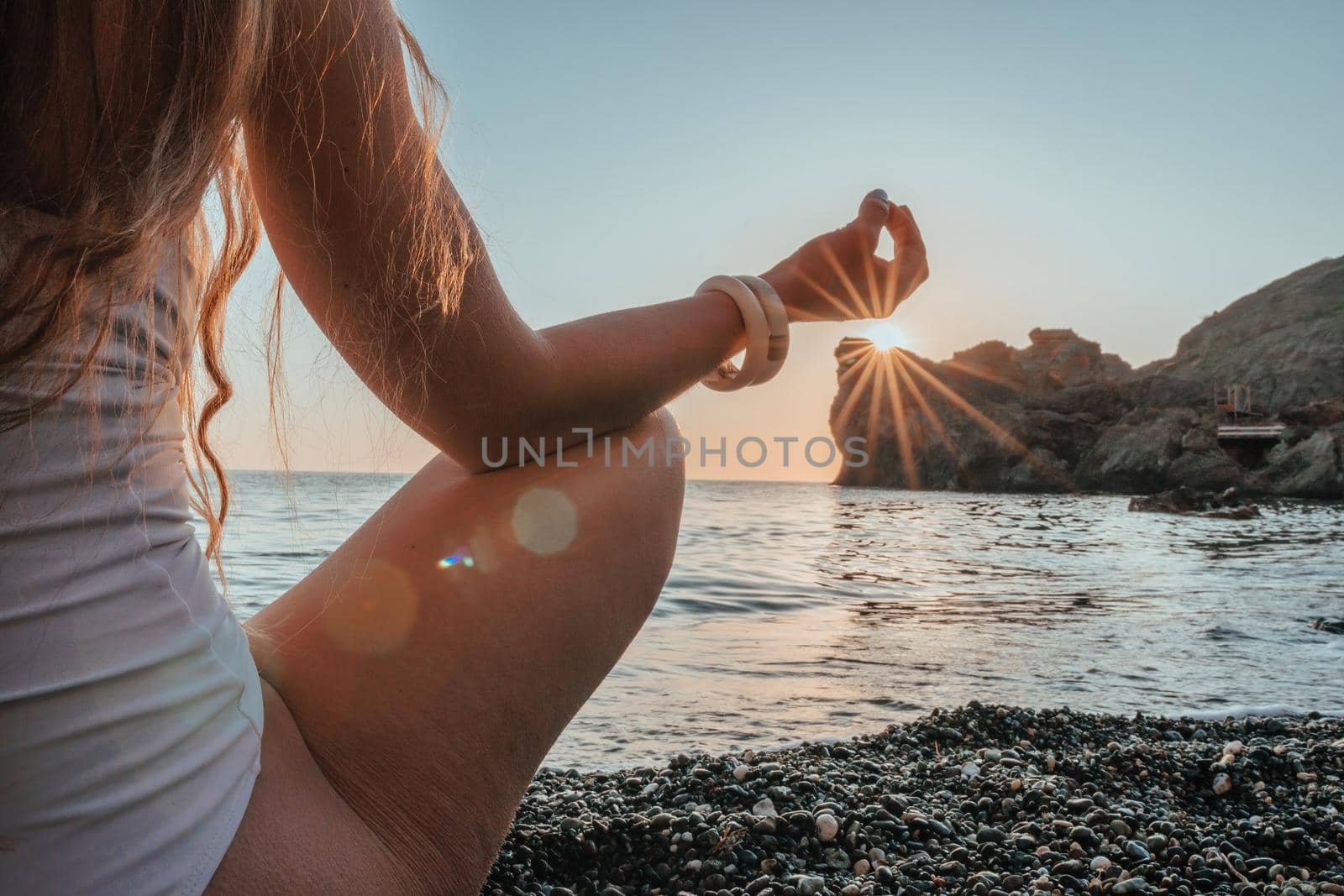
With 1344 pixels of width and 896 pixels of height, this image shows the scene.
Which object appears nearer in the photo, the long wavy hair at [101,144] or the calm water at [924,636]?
the long wavy hair at [101,144]

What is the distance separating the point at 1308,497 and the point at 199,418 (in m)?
42.3

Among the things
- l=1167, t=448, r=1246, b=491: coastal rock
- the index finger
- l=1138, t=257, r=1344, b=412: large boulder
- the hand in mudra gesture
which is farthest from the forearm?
l=1138, t=257, r=1344, b=412: large boulder

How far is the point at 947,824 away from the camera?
2008mm

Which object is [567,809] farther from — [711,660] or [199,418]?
[711,660]

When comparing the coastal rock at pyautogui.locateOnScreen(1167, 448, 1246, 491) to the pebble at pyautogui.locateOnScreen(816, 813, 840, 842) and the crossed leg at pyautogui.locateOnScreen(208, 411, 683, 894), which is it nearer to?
the pebble at pyautogui.locateOnScreen(816, 813, 840, 842)

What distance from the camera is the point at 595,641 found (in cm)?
110

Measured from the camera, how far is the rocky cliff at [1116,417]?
3738 centimetres

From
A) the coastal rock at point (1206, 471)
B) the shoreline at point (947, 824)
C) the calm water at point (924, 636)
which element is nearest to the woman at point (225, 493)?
the calm water at point (924, 636)

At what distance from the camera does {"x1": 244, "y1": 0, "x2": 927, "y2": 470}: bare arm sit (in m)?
0.80

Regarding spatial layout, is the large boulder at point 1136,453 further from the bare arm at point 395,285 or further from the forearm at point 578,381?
the bare arm at point 395,285

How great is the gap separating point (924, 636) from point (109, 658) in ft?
17.6

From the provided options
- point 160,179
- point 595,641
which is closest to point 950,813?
point 595,641

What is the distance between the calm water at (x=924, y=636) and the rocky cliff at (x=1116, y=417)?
2671 cm

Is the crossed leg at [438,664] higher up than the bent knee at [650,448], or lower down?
lower down
